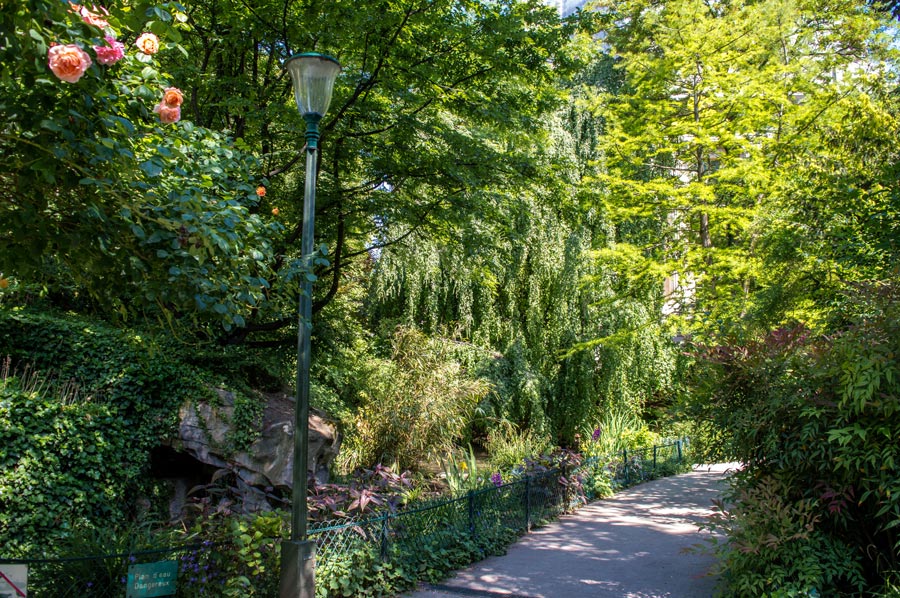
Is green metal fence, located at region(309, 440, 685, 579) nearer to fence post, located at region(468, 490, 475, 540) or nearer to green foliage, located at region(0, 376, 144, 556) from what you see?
fence post, located at region(468, 490, 475, 540)

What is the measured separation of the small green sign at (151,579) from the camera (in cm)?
439

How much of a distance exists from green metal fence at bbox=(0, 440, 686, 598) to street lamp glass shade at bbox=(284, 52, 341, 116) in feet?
11.4

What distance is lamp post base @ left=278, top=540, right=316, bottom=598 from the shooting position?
14.9 ft

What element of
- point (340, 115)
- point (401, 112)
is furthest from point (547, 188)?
point (340, 115)

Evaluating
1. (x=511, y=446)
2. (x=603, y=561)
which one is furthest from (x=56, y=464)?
(x=511, y=446)

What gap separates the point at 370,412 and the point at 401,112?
528 cm

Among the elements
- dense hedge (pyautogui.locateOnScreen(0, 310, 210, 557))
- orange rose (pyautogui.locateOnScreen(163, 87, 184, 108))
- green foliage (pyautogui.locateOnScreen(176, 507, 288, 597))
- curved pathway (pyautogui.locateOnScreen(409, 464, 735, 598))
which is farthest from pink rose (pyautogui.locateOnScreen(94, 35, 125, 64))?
dense hedge (pyautogui.locateOnScreen(0, 310, 210, 557))

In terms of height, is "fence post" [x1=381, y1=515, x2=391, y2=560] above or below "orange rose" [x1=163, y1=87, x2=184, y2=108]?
Result: below

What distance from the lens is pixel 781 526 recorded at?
497 cm

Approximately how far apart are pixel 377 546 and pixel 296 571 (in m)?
1.86

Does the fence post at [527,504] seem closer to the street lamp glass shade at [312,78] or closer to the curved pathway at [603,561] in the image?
the curved pathway at [603,561]

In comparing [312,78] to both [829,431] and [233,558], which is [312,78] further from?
[829,431]

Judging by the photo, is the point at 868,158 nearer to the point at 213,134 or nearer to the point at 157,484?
the point at 213,134

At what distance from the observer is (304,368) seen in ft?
15.4
